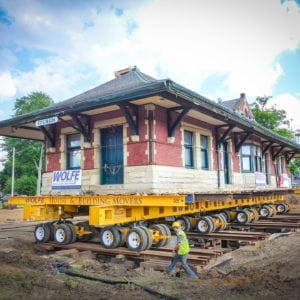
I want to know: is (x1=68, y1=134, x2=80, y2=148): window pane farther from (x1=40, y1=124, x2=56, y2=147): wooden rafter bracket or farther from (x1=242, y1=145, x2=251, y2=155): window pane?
(x1=242, y1=145, x2=251, y2=155): window pane

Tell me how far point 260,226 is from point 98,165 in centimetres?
807

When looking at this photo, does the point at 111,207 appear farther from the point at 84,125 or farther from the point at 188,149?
the point at 188,149

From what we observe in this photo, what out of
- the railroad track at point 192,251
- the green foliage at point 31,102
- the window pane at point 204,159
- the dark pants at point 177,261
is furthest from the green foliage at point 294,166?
the green foliage at point 31,102

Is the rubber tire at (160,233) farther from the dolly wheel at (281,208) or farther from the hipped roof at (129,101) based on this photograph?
the dolly wheel at (281,208)

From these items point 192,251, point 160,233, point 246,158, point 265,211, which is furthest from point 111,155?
point 265,211

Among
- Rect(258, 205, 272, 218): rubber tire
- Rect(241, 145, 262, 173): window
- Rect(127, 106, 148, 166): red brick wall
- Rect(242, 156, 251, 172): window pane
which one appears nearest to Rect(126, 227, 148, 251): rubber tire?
Rect(127, 106, 148, 166): red brick wall

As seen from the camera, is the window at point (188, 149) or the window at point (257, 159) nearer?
the window at point (188, 149)

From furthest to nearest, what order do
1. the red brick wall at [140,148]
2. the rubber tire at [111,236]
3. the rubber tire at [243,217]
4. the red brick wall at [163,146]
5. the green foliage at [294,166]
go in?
the green foliage at [294,166] → the rubber tire at [243,217] → the red brick wall at [163,146] → the red brick wall at [140,148] → the rubber tire at [111,236]

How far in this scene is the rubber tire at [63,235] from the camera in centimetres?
1027

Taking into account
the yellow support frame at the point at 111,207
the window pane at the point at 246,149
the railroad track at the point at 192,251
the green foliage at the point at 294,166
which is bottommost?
the railroad track at the point at 192,251

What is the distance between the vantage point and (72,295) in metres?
5.61

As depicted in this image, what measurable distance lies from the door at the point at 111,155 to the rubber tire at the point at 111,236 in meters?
1.91

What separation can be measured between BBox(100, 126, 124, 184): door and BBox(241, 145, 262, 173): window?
27.1 feet

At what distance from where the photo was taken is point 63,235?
10.4 m
